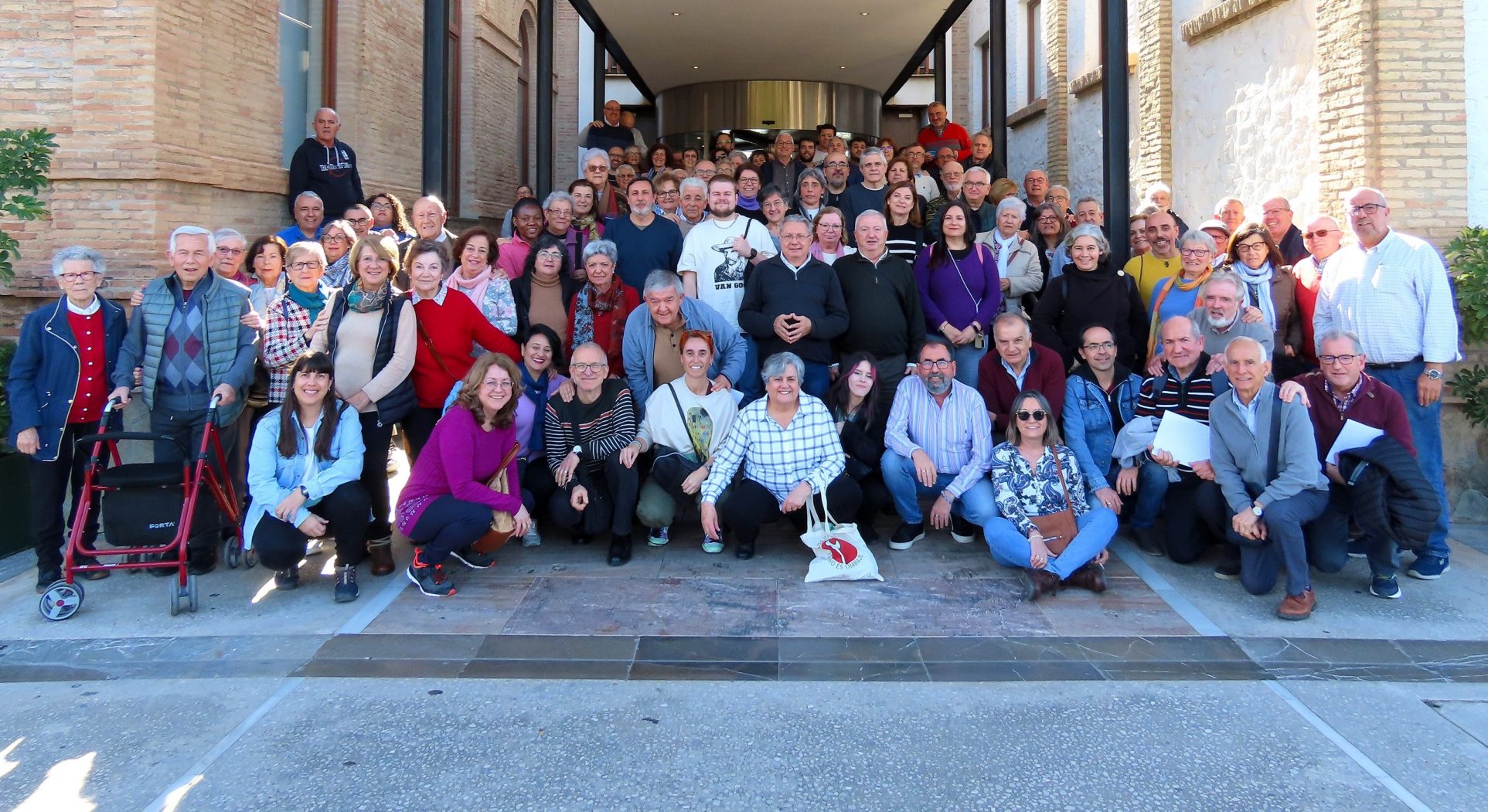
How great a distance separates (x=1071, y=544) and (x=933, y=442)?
3.29 ft

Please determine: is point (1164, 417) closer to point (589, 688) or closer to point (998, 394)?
point (998, 394)

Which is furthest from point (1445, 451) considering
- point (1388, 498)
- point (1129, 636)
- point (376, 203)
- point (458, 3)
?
point (458, 3)

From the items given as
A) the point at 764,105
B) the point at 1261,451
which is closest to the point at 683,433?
the point at 1261,451

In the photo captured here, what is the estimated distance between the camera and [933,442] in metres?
5.62

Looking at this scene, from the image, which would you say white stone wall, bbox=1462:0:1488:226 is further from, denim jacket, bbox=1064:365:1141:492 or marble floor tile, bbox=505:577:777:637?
marble floor tile, bbox=505:577:777:637

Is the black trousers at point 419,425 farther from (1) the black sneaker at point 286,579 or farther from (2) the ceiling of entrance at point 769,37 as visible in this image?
(2) the ceiling of entrance at point 769,37

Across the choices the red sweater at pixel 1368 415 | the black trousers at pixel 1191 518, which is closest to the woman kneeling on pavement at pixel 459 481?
the black trousers at pixel 1191 518

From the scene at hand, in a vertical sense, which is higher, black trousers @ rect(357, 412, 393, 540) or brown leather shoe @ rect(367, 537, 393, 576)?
black trousers @ rect(357, 412, 393, 540)

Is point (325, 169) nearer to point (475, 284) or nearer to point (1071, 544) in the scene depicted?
point (475, 284)

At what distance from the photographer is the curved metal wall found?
63.1 feet

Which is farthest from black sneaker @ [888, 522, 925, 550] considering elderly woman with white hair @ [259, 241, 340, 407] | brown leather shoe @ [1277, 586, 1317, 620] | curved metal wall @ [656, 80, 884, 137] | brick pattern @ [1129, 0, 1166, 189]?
curved metal wall @ [656, 80, 884, 137]

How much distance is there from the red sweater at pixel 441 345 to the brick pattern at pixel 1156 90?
8.40 metres

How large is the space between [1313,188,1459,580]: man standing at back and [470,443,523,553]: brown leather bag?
15.4 ft

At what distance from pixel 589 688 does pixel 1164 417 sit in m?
3.38
